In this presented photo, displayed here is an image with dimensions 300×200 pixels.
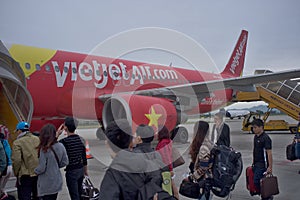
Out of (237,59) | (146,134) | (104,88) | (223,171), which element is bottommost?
(223,171)

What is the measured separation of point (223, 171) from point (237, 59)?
1736 cm

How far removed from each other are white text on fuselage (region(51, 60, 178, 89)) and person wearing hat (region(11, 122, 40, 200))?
5456mm

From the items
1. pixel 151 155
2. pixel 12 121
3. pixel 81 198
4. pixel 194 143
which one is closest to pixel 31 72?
pixel 12 121

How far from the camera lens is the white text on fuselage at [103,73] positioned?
944cm

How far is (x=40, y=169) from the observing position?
11.7 feet

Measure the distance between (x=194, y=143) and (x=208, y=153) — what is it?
259 millimetres

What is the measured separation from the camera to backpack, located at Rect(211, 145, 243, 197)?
3.42 m

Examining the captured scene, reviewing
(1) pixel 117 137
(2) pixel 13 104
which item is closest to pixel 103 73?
(2) pixel 13 104

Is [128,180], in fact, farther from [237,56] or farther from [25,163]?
[237,56]

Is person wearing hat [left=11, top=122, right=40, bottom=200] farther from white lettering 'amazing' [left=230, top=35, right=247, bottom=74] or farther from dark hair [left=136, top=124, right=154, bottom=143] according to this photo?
white lettering 'amazing' [left=230, top=35, right=247, bottom=74]

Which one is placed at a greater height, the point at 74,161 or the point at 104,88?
the point at 104,88

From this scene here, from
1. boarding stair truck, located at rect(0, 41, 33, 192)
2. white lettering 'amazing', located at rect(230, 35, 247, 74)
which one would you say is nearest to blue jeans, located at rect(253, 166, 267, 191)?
boarding stair truck, located at rect(0, 41, 33, 192)

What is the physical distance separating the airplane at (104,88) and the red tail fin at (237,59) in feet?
24.5

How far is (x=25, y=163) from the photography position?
391 centimetres
